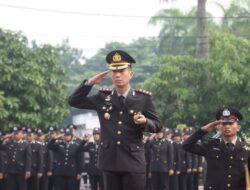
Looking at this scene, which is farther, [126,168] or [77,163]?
[77,163]

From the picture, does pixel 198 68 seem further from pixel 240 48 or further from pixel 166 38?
pixel 166 38

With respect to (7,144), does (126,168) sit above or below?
below

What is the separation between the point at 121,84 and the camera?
23.7 feet

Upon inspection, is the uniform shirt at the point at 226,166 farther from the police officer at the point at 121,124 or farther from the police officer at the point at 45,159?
the police officer at the point at 45,159

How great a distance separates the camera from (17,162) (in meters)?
17.3

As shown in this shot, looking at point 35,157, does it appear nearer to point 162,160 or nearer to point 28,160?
point 28,160

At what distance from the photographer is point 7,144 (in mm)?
→ 17594

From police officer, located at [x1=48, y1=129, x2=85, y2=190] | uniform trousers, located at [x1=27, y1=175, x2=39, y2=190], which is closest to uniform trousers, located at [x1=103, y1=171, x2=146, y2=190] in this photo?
uniform trousers, located at [x1=27, y1=175, x2=39, y2=190]

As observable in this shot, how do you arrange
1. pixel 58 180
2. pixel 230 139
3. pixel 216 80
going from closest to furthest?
pixel 230 139
pixel 58 180
pixel 216 80

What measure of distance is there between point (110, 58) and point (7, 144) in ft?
35.0

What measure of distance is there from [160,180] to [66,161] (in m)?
2.83

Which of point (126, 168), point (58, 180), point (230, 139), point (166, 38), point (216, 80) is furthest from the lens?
point (166, 38)

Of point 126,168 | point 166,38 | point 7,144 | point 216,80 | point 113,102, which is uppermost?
point 166,38

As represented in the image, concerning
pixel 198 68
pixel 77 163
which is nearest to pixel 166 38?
pixel 198 68
